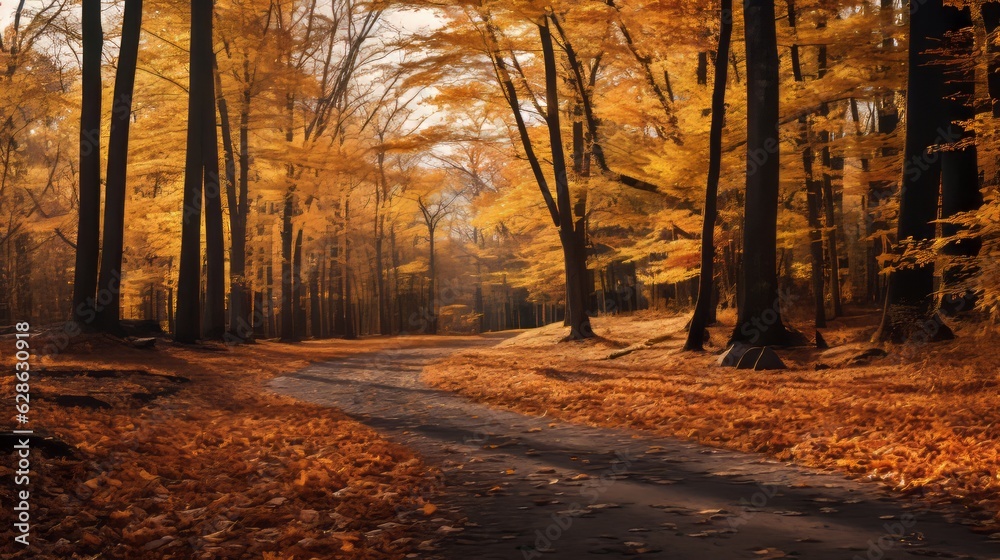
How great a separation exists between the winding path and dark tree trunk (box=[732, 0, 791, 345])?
670cm

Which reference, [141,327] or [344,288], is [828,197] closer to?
[141,327]

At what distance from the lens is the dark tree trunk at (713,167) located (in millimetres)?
14500

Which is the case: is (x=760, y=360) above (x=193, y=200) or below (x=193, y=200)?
below

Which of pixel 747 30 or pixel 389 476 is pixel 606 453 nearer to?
pixel 389 476

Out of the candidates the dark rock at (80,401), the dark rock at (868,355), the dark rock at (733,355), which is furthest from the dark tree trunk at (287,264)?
the dark rock at (868,355)

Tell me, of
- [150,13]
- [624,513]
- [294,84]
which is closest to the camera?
[624,513]

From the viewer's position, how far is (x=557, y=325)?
27.8 m

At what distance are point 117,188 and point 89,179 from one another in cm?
70

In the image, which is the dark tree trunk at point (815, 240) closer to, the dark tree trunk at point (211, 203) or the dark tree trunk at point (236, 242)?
the dark tree trunk at point (211, 203)

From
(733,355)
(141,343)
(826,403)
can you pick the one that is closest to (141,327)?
(141,343)

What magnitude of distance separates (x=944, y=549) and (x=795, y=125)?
16048 millimetres

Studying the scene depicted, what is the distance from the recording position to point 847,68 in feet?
50.7

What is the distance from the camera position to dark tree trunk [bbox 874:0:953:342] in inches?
459

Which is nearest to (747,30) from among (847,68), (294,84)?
(847,68)
